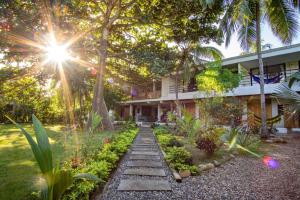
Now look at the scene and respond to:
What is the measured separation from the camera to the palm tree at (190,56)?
16000mm

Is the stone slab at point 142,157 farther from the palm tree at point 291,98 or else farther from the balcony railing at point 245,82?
the balcony railing at point 245,82

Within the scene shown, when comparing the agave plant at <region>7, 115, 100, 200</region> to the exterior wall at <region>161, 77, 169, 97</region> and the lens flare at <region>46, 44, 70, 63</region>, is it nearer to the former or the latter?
the lens flare at <region>46, 44, 70, 63</region>

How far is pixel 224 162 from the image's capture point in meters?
5.95

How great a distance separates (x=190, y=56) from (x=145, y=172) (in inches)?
537

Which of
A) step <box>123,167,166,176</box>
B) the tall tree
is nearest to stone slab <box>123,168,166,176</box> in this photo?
step <box>123,167,166,176</box>

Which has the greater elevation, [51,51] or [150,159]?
[51,51]

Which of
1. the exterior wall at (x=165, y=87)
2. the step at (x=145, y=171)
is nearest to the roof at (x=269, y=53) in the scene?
the exterior wall at (x=165, y=87)

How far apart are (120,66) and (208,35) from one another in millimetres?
7813

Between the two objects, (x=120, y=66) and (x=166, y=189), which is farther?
(x=120, y=66)

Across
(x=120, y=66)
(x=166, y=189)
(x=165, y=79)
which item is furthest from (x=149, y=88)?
(x=166, y=189)

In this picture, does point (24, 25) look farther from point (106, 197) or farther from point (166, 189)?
point (166, 189)

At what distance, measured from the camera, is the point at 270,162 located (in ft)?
19.4

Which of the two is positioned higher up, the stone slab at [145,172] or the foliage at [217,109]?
the foliage at [217,109]

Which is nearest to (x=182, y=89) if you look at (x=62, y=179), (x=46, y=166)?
(x=62, y=179)
